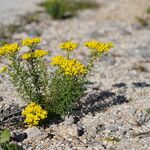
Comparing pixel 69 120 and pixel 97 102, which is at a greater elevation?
pixel 69 120

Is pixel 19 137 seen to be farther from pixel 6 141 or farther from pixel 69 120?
pixel 69 120

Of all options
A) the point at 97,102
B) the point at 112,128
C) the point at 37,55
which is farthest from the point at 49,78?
the point at 97,102

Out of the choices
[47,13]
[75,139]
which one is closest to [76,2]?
[47,13]

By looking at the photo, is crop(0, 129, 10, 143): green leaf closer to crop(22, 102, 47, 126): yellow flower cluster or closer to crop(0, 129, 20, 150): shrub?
crop(0, 129, 20, 150): shrub

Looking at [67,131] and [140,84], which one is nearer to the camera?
[67,131]

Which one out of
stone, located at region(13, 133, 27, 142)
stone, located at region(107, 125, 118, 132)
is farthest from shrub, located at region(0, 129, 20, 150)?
stone, located at region(107, 125, 118, 132)

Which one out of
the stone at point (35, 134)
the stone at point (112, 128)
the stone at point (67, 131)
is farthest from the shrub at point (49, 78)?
the stone at point (112, 128)

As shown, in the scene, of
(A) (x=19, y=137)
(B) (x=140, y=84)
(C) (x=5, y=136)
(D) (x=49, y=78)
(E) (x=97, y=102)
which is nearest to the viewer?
(C) (x=5, y=136)
